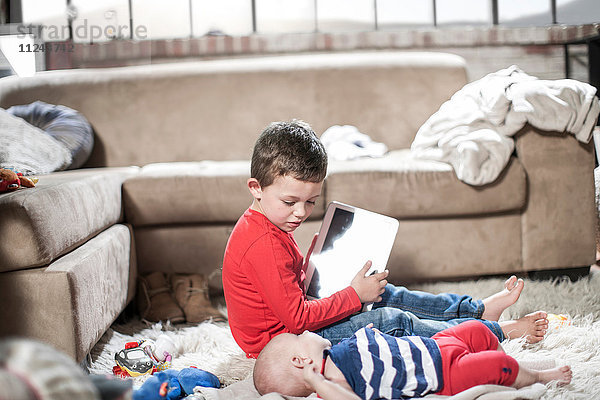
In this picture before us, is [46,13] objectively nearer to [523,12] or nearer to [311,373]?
[523,12]

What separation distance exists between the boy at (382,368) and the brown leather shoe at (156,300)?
2.22 ft

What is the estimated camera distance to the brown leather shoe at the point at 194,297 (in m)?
1.67

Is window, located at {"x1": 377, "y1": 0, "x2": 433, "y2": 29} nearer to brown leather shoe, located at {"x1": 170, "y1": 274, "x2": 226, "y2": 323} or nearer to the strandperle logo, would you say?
the strandperle logo

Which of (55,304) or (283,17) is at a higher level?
(283,17)

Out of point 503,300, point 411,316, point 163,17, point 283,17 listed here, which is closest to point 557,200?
point 503,300

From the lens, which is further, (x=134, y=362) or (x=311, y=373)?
(x=134, y=362)

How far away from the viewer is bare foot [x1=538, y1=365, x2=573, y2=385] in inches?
41.9

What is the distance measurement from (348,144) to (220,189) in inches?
26.1

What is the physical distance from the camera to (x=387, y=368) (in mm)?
1034

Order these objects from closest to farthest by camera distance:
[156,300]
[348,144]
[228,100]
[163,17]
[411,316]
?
1. [411,316]
2. [156,300]
3. [348,144]
4. [228,100]
5. [163,17]

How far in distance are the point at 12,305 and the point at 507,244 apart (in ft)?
4.98

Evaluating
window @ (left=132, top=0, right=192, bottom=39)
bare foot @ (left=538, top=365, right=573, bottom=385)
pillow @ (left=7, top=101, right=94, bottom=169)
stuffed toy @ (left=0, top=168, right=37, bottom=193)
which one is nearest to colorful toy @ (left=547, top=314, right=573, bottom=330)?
bare foot @ (left=538, top=365, right=573, bottom=385)

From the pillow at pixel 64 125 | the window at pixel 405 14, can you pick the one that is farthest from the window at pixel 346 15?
the pillow at pixel 64 125

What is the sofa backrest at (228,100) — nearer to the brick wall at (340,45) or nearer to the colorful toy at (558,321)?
the brick wall at (340,45)
